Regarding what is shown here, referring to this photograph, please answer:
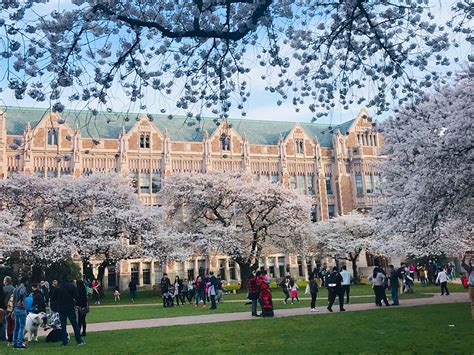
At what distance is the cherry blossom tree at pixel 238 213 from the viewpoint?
39656 millimetres

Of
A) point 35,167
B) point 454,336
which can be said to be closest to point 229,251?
point 35,167

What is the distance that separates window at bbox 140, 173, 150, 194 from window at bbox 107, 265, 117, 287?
8.03 metres

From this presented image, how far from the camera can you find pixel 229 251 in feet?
128

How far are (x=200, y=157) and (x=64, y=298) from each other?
4100 centimetres

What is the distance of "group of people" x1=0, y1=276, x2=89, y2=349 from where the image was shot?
1198 centimetres

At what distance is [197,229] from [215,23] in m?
32.0

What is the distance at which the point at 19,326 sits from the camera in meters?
12.0

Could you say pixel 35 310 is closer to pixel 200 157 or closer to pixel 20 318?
pixel 20 318

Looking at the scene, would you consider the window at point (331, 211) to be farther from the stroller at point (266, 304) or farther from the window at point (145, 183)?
the stroller at point (266, 304)

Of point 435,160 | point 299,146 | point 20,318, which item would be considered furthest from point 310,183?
point 20,318

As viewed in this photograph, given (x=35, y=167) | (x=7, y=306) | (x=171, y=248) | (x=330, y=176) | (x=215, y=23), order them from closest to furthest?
(x=215, y=23) → (x=7, y=306) → (x=171, y=248) → (x=35, y=167) → (x=330, y=176)

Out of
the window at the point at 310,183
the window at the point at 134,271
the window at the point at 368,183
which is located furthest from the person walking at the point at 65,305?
the window at the point at 368,183

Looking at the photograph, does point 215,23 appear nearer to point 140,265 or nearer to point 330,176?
point 140,265

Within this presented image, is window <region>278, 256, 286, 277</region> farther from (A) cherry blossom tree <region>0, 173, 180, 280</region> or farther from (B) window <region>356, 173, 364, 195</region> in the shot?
(A) cherry blossom tree <region>0, 173, 180, 280</region>
